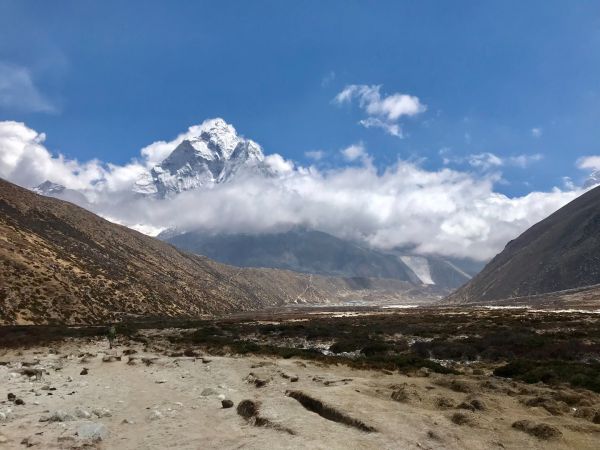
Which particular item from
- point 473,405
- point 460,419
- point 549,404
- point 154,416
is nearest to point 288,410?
point 154,416

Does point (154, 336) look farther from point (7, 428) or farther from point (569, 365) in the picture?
point (569, 365)

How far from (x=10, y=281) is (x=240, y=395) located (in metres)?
69.4

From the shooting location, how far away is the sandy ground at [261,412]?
1620 centimetres

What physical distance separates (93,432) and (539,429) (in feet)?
54.3

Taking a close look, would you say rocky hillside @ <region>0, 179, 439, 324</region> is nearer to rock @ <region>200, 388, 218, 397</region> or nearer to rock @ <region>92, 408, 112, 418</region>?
rock @ <region>200, 388, 218, 397</region>

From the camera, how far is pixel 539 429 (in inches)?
652

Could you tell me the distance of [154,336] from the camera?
6231 cm

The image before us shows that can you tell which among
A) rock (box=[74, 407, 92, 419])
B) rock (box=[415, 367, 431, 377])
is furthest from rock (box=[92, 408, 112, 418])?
rock (box=[415, 367, 431, 377])

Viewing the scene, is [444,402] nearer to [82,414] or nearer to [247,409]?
[247,409]

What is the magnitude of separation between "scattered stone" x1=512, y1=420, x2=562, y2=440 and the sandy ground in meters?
0.27

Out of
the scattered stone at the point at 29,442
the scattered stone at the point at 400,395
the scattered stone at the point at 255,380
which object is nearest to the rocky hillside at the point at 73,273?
the scattered stone at the point at 255,380

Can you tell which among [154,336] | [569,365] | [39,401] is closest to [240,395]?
[39,401]

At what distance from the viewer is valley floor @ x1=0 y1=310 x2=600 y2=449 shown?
16297 millimetres

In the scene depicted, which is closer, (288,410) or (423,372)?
(288,410)
